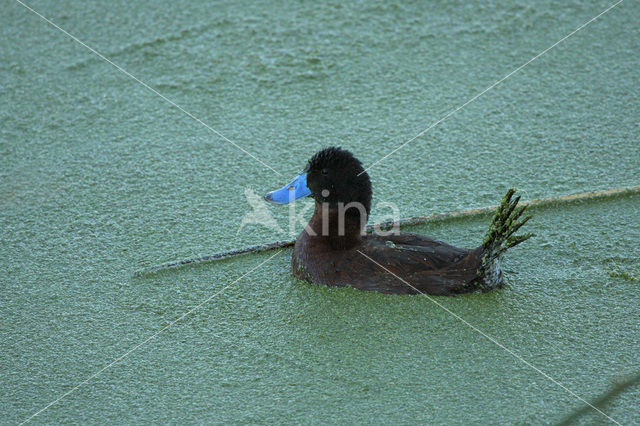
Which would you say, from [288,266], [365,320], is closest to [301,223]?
[288,266]

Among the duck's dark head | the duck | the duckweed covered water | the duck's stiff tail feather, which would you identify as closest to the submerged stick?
the duckweed covered water

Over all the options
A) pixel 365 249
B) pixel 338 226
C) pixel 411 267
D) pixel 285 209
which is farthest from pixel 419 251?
pixel 285 209

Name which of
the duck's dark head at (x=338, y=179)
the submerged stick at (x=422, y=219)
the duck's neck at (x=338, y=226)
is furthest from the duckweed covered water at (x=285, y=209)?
the duck's dark head at (x=338, y=179)

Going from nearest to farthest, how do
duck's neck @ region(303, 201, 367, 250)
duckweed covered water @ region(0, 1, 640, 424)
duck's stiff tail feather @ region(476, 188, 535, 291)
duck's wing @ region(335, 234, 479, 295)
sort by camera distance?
duckweed covered water @ region(0, 1, 640, 424)
duck's stiff tail feather @ region(476, 188, 535, 291)
duck's wing @ region(335, 234, 479, 295)
duck's neck @ region(303, 201, 367, 250)

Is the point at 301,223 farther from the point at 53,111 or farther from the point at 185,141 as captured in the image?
the point at 53,111

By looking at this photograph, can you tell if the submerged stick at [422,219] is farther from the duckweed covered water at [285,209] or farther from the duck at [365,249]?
the duck at [365,249]

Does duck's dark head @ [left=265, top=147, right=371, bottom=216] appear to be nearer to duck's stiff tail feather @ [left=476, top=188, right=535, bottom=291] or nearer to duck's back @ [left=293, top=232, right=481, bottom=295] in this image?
duck's back @ [left=293, top=232, right=481, bottom=295]
